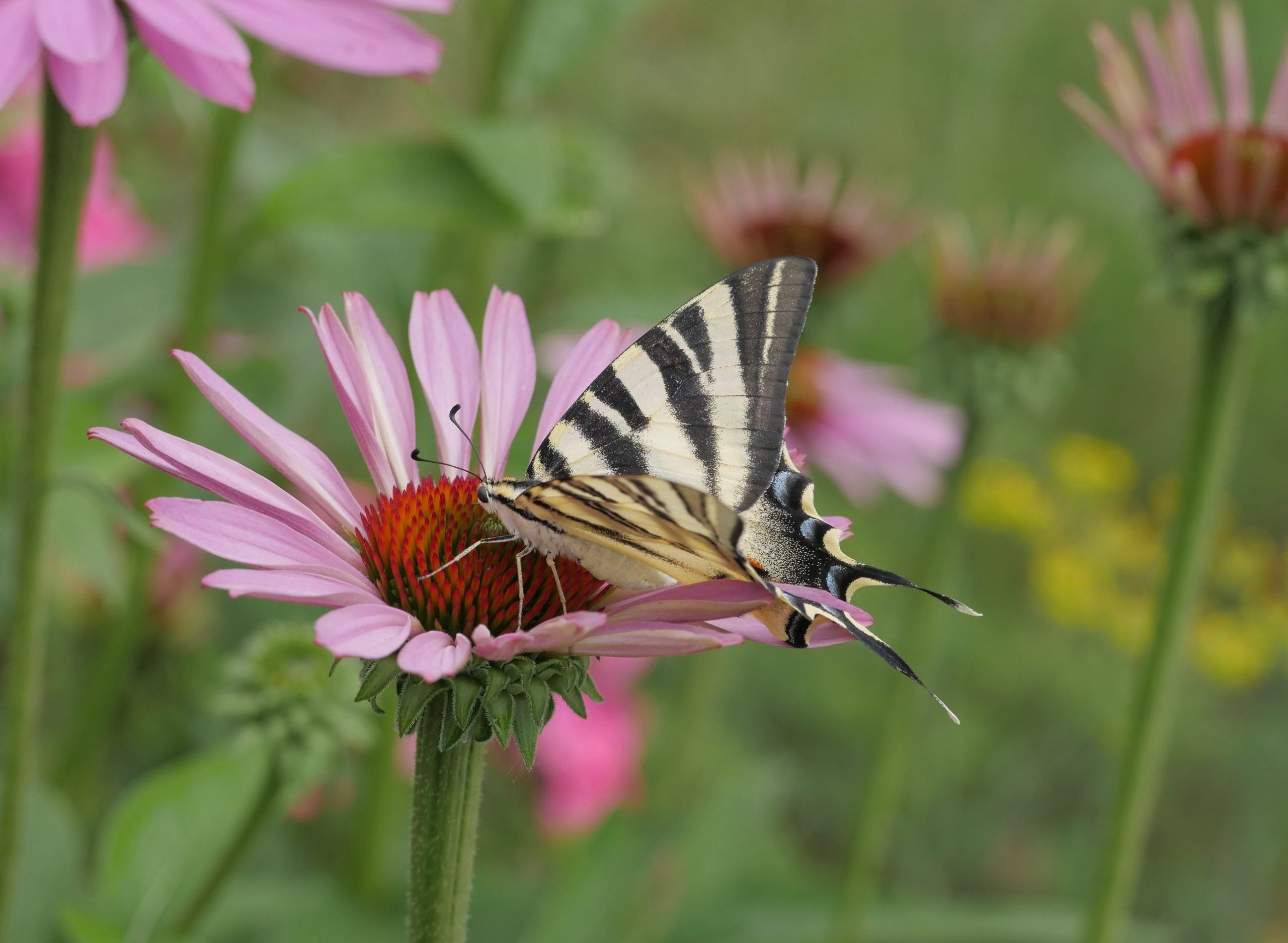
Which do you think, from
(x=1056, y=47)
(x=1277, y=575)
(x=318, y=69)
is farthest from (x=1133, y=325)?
(x=318, y=69)

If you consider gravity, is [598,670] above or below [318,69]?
below

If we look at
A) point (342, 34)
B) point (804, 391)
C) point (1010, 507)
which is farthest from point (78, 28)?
point (1010, 507)

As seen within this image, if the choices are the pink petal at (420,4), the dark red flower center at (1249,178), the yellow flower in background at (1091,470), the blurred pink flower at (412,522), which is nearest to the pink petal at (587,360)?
the blurred pink flower at (412,522)

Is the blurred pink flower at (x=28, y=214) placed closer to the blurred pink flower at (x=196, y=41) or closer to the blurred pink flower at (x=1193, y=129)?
the blurred pink flower at (x=196, y=41)

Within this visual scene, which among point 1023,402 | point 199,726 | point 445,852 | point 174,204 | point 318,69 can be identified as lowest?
point 199,726

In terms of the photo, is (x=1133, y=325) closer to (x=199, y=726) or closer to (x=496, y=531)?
(x=199, y=726)

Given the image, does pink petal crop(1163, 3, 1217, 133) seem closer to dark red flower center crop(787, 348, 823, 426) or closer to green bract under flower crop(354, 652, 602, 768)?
dark red flower center crop(787, 348, 823, 426)

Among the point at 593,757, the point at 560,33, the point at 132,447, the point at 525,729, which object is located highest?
the point at 560,33

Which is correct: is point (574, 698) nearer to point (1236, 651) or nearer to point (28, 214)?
point (28, 214)
